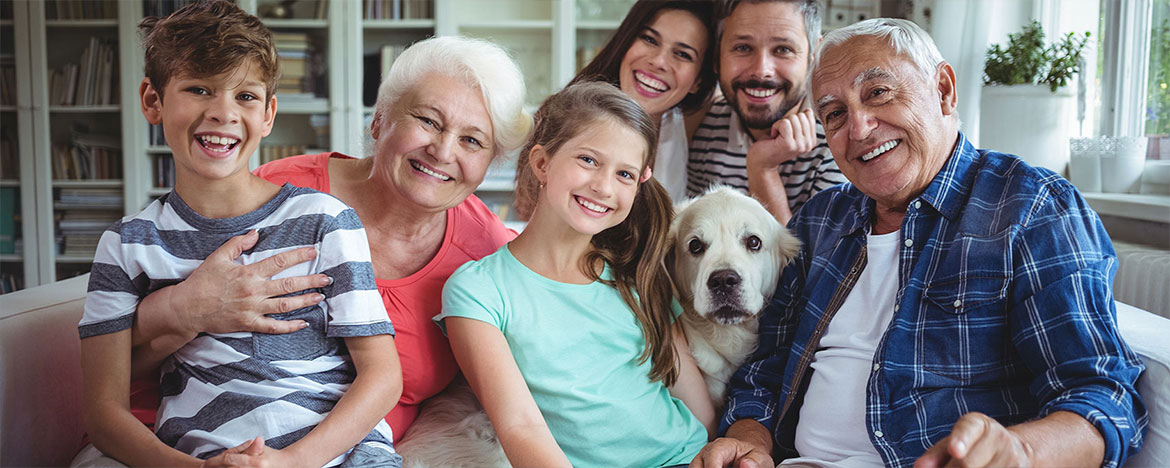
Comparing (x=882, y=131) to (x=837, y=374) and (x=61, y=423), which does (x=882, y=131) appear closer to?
(x=837, y=374)

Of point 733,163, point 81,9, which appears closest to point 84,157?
point 81,9

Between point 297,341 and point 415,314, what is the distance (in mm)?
269

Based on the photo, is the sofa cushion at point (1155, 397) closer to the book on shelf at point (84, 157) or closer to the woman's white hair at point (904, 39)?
the woman's white hair at point (904, 39)

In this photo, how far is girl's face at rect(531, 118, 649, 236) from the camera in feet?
4.36

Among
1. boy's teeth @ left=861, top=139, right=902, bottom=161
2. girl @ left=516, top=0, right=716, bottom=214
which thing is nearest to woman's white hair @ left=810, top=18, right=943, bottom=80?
boy's teeth @ left=861, top=139, right=902, bottom=161

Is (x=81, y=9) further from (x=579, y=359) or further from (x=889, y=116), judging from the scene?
(x=889, y=116)

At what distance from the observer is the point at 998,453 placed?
2.93 feet

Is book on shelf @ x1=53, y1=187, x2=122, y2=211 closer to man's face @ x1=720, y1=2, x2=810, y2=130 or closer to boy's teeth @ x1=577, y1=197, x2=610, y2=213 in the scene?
man's face @ x1=720, y1=2, x2=810, y2=130

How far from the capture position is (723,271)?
1.42 metres

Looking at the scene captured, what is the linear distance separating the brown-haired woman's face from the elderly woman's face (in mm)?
890

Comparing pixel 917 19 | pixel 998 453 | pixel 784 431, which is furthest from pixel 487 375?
pixel 917 19

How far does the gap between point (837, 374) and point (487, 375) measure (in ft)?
1.92

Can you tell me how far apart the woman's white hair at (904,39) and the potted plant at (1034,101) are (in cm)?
180

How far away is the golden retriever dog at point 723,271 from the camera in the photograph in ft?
4.73
